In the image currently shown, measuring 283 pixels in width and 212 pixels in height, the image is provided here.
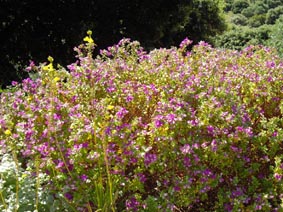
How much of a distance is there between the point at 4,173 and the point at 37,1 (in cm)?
588

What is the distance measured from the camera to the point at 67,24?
8.39 m

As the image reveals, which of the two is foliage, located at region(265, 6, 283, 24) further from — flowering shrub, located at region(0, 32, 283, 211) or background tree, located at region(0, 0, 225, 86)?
flowering shrub, located at region(0, 32, 283, 211)

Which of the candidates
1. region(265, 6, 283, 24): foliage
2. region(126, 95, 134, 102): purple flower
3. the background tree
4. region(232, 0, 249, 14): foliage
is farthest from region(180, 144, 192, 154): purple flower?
region(232, 0, 249, 14): foliage

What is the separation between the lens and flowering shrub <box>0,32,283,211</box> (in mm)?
2600

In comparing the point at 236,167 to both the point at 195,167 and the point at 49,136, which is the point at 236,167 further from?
the point at 49,136

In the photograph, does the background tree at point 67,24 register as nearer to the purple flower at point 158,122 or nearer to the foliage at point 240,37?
the purple flower at point 158,122

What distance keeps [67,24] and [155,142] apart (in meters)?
6.10

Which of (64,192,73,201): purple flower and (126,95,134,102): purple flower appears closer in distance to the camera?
(64,192,73,201): purple flower

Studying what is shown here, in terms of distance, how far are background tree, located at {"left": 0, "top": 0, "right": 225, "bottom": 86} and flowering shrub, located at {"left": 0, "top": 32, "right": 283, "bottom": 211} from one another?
490cm

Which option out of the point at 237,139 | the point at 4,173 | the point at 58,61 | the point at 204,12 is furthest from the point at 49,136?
the point at 204,12

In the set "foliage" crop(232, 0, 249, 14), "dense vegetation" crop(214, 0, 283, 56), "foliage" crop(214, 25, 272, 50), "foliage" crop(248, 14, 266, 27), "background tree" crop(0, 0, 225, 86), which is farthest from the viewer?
"foliage" crop(232, 0, 249, 14)

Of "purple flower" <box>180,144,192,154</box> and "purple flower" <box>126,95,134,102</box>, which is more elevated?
"purple flower" <box>126,95,134,102</box>

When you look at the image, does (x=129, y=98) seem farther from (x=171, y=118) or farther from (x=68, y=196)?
(x=68, y=196)

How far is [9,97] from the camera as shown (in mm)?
3385
